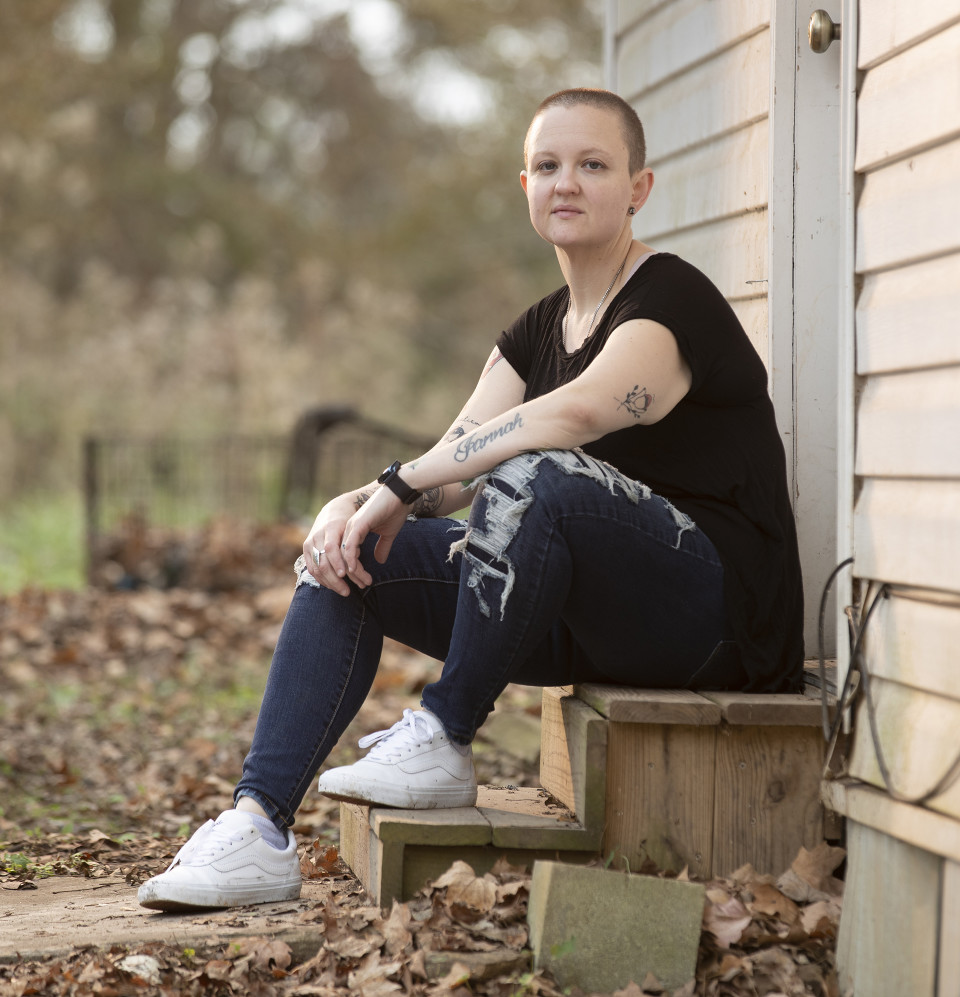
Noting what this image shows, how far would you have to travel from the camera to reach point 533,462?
217cm

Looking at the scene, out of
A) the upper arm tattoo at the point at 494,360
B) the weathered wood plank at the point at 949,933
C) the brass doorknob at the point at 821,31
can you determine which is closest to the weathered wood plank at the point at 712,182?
the brass doorknob at the point at 821,31

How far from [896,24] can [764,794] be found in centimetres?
140

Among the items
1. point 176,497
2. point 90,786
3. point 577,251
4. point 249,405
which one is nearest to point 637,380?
point 577,251

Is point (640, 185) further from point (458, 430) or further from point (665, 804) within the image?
point (665, 804)

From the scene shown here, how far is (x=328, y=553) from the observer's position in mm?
2346

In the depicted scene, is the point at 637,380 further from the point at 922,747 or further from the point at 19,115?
the point at 19,115

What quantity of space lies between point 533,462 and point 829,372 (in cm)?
100

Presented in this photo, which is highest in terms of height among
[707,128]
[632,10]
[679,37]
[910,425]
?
[632,10]

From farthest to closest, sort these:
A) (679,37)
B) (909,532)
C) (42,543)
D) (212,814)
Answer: (42,543)
(212,814)
(679,37)
(909,532)

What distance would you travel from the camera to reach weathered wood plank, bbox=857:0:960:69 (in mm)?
1842

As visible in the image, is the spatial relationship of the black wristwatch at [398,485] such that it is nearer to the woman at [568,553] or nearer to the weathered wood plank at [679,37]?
the woman at [568,553]

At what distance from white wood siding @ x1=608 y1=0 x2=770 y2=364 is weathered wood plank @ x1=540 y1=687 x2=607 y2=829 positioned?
1008 mm

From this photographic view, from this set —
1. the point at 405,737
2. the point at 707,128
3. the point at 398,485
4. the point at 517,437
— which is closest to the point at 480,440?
the point at 517,437

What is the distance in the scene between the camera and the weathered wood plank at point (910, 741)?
5.93 feet
